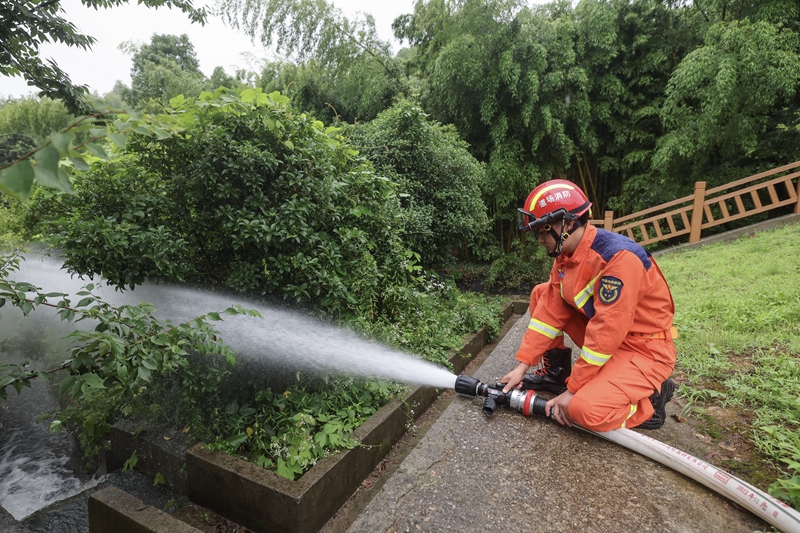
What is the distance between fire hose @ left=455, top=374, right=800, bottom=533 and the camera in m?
1.75

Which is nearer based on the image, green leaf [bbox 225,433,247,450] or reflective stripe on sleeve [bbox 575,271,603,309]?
green leaf [bbox 225,433,247,450]

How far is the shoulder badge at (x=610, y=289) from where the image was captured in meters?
2.35

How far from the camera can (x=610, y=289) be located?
237 centimetres

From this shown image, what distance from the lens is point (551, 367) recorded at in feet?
10.5

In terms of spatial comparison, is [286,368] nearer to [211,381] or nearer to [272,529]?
[211,381]

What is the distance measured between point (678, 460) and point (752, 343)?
6.64 ft

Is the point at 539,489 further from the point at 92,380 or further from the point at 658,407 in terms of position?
the point at 92,380

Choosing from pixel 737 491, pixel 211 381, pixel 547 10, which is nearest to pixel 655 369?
pixel 737 491

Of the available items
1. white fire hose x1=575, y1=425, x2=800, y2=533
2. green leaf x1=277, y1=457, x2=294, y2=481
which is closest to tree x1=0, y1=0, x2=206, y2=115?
green leaf x1=277, y1=457, x2=294, y2=481

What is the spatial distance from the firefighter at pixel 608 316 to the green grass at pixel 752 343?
586 mm

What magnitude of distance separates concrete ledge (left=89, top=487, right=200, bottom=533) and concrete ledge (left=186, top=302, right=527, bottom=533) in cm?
27

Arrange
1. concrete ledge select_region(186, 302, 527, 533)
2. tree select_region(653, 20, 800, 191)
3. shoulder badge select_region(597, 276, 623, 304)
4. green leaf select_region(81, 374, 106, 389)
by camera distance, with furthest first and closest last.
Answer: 1. tree select_region(653, 20, 800, 191)
2. shoulder badge select_region(597, 276, 623, 304)
3. concrete ledge select_region(186, 302, 527, 533)
4. green leaf select_region(81, 374, 106, 389)

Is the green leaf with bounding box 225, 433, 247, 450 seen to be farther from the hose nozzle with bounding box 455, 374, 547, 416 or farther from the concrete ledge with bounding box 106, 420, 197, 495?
the hose nozzle with bounding box 455, 374, 547, 416

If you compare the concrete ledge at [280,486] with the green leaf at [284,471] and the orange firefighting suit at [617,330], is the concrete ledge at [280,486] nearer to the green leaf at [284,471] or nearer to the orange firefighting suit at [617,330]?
the green leaf at [284,471]
